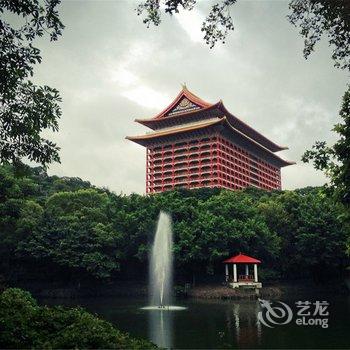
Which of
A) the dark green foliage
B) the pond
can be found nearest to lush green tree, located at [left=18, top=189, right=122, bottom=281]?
the pond

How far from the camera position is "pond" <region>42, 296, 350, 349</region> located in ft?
38.9

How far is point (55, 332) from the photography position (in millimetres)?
7148

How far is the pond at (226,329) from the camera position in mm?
11859

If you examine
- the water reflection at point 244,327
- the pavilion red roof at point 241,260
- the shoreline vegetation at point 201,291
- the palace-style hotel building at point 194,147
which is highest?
the palace-style hotel building at point 194,147

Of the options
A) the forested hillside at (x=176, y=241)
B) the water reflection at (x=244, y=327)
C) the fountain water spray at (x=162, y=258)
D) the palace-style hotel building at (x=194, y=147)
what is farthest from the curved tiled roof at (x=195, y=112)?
the water reflection at (x=244, y=327)

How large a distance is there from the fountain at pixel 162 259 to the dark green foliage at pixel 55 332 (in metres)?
22.8

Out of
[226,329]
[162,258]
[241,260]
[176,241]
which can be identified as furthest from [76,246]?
[226,329]

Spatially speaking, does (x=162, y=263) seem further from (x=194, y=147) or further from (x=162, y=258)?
(x=194, y=147)

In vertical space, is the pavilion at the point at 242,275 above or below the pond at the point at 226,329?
above

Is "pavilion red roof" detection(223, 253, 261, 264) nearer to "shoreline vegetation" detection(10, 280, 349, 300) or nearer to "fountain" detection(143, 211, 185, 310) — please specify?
"shoreline vegetation" detection(10, 280, 349, 300)

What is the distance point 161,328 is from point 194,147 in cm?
4951

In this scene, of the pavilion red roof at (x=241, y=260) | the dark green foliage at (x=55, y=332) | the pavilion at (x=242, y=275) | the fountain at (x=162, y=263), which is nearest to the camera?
the dark green foliage at (x=55, y=332)

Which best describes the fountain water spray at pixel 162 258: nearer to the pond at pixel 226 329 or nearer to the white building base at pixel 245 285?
the white building base at pixel 245 285

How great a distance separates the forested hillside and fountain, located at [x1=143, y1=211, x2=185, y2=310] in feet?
1.81
